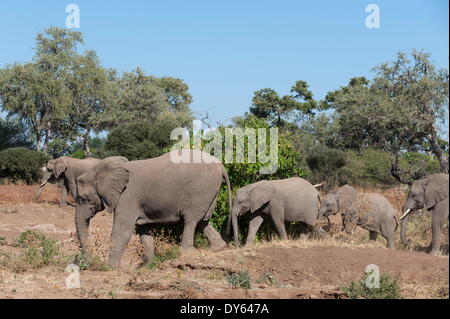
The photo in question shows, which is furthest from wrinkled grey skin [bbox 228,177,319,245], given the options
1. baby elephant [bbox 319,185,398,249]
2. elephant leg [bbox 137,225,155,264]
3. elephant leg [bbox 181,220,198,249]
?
elephant leg [bbox 137,225,155,264]

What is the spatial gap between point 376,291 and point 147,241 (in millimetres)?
5272

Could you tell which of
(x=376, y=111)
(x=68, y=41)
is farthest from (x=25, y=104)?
(x=376, y=111)

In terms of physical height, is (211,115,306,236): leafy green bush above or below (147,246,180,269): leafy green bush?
above

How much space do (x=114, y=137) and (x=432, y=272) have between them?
28812 mm

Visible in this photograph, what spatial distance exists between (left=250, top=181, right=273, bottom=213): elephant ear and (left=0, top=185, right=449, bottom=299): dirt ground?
6.77 ft

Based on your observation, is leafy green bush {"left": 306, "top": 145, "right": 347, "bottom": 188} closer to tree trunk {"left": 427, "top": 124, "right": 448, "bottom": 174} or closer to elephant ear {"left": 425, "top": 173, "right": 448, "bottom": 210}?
tree trunk {"left": 427, "top": 124, "right": 448, "bottom": 174}

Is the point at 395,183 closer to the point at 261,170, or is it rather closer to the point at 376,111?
the point at 376,111

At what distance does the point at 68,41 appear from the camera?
51.8 m

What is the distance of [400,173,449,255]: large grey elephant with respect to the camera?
48.1 feet

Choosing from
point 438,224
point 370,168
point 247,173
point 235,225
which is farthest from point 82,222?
point 370,168

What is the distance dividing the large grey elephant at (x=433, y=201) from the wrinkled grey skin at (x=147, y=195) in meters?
4.32

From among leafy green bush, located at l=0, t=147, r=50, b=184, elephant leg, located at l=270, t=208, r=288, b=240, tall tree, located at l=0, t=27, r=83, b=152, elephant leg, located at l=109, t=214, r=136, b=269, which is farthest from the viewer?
tall tree, located at l=0, t=27, r=83, b=152

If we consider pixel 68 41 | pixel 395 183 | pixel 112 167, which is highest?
pixel 68 41

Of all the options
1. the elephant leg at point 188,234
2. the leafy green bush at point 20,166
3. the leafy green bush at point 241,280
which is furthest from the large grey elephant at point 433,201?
the leafy green bush at point 20,166
